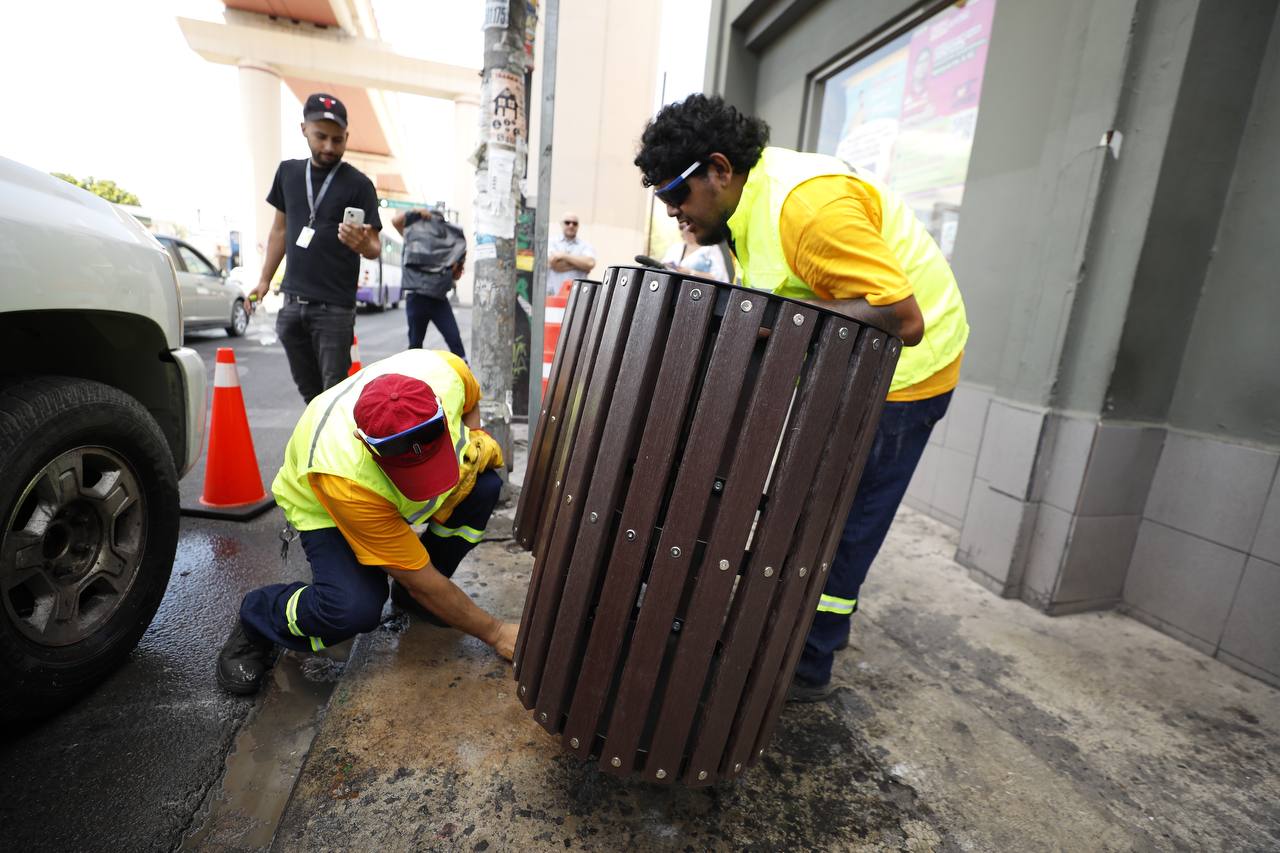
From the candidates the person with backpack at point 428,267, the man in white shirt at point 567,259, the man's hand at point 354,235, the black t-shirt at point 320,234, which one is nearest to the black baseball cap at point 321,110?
the black t-shirt at point 320,234

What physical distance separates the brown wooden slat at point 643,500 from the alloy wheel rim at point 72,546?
4.79 feet

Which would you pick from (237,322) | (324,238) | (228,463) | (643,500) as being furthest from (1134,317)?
(237,322)

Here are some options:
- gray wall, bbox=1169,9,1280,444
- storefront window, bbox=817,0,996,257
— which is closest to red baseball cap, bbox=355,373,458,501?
storefront window, bbox=817,0,996,257

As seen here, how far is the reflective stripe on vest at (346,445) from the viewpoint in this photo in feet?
5.73

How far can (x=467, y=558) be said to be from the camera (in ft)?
9.11

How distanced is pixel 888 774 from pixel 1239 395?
2.01 meters

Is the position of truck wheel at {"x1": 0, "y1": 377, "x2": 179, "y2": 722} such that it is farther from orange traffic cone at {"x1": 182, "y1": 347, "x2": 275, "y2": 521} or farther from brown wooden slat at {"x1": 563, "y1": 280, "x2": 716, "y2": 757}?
brown wooden slat at {"x1": 563, "y1": 280, "x2": 716, "y2": 757}

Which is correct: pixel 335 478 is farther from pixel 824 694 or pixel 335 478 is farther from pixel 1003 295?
pixel 1003 295

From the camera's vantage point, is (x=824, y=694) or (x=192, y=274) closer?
(x=824, y=694)

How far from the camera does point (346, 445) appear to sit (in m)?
1.75

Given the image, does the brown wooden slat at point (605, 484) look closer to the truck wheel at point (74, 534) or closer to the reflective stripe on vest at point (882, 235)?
the reflective stripe on vest at point (882, 235)

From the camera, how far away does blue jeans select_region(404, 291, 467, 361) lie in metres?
5.14

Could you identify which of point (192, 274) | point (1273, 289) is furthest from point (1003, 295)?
point (192, 274)

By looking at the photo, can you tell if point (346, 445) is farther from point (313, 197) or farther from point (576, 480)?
point (313, 197)
